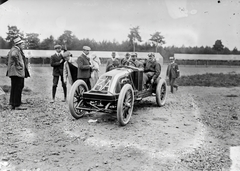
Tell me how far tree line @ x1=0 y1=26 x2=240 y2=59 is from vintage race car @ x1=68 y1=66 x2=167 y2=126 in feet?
2.37

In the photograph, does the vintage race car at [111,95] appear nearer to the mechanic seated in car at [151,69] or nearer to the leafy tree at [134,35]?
the mechanic seated in car at [151,69]

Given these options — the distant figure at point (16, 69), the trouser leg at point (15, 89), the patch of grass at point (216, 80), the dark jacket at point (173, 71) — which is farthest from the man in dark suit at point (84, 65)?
the dark jacket at point (173, 71)

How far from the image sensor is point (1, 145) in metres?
3.46

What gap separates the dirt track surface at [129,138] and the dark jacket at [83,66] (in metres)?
1.02

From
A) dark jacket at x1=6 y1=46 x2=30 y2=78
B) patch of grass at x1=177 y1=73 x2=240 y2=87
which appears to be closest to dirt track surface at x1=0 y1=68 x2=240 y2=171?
patch of grass at x1=177 y1=73 x2=240 y2=87

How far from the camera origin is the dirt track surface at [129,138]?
116 inches

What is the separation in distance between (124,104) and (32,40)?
342cm

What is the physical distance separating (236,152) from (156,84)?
3228mm

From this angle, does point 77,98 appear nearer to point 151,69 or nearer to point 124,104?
point 124,104

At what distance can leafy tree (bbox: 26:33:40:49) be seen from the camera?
603 centimetres

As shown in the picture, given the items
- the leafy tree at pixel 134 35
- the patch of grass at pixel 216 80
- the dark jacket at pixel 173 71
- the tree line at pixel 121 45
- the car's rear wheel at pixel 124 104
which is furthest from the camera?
the dark jacket at pixel 173 71

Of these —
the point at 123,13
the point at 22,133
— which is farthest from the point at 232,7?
the point at 22,133

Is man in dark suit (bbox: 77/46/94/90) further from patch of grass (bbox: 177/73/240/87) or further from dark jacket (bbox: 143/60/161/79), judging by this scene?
patch of grass (bbox: 177/73/240/87)

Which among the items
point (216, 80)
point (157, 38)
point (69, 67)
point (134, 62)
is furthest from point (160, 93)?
point (69, 67)
